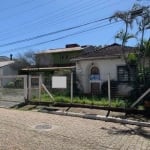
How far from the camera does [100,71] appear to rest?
79.9 ft

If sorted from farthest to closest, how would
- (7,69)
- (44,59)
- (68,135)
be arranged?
(44,59), (7,69), (68,135)

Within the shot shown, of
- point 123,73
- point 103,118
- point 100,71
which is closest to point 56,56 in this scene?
point 100,71

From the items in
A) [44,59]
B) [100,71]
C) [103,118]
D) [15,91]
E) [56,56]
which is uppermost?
[56,56]

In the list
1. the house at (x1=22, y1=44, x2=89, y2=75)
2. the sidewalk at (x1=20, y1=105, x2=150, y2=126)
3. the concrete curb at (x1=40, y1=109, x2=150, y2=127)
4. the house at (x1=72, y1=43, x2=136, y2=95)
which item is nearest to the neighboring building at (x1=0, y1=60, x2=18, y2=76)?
the house at (x1=22, y1=44, x2=89, y2=75)

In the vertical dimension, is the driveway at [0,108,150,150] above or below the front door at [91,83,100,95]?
below

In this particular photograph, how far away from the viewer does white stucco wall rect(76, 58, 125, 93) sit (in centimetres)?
2325

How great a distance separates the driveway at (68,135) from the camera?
8.42 metres

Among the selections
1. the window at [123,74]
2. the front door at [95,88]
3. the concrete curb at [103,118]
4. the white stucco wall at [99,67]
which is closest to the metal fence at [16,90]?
the concrete curb at [103,118]

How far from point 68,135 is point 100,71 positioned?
14943mm

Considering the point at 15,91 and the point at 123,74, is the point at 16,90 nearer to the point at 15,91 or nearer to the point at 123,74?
the point at 15,91

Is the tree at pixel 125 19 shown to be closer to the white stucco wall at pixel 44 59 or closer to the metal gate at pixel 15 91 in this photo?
the metal gate at pixel 15 91

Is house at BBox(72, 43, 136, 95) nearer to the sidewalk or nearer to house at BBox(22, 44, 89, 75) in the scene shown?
the sidewalk

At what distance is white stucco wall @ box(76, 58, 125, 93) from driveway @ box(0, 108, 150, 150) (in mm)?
10657

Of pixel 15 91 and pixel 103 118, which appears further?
pixel 15 91
